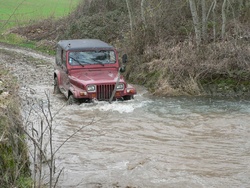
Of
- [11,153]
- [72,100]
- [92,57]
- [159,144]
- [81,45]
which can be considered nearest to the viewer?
[11,153]

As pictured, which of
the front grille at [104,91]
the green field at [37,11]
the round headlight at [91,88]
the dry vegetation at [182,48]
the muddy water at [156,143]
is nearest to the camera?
the muddy water at [156,143]

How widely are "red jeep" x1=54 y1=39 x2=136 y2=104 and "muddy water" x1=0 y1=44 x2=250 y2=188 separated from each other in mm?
326

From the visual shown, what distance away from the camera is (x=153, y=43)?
661 inches

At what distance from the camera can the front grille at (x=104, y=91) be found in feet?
39.0

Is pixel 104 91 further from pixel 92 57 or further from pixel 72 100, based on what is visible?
pixel 92 57

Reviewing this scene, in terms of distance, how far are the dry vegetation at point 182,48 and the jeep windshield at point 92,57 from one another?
79.3 inches

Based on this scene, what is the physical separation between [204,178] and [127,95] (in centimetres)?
527

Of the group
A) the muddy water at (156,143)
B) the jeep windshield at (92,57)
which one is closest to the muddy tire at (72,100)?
the muddy water at (156,143)

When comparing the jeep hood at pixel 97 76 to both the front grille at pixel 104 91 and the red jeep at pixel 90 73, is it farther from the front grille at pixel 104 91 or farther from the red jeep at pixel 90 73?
the front grille at pixel 104 91

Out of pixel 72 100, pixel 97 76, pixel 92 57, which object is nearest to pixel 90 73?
pixel 97 76

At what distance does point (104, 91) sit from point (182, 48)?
14.4ft

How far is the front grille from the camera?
39.0 ft

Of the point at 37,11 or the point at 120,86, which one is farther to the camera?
the point at 37,11

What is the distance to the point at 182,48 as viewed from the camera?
50.0 ft
